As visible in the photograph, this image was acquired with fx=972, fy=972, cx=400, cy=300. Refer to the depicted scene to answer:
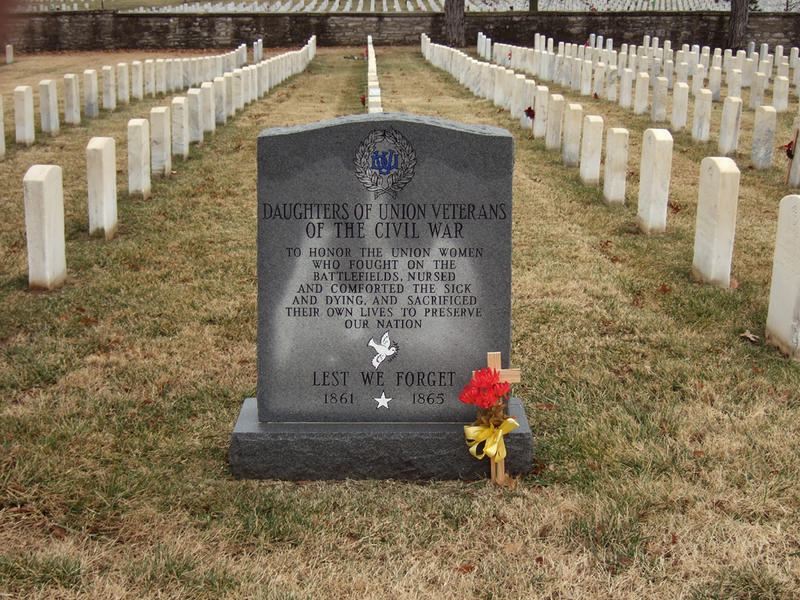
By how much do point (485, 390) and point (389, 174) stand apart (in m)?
1.12

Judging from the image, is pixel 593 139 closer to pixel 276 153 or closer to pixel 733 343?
pixel 733 343

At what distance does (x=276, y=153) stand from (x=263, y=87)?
18.3 meters

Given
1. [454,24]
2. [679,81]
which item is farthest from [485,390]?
[454,24]

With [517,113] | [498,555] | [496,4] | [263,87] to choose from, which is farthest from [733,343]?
[496,4]

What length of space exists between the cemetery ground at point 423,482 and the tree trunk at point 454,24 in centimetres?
2751

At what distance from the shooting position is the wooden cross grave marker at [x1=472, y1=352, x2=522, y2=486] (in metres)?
4.65

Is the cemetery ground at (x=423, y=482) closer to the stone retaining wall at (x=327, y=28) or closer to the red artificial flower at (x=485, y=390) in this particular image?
the red artificial flower at (x=485, y=390)

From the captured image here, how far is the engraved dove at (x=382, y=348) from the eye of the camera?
4.80 m

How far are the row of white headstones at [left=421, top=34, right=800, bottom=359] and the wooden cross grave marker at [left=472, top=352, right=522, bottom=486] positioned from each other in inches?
92.5

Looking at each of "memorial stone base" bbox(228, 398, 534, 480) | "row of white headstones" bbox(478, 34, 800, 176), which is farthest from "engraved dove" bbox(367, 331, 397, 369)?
"row of white headstones" bbox(478, 34, 800, 176)

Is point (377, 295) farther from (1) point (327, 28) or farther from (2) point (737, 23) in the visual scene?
(1) point (327, 28)

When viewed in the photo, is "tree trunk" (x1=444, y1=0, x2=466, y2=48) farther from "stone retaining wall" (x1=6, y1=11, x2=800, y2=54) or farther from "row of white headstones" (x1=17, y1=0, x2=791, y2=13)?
"row of white headstones" (x1=17, y1=0, x2=791, y2=13)

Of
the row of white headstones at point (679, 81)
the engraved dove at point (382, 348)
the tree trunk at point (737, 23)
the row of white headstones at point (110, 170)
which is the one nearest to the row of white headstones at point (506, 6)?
the tree trunk at point (737, 23)

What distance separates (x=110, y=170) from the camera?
891 cm
